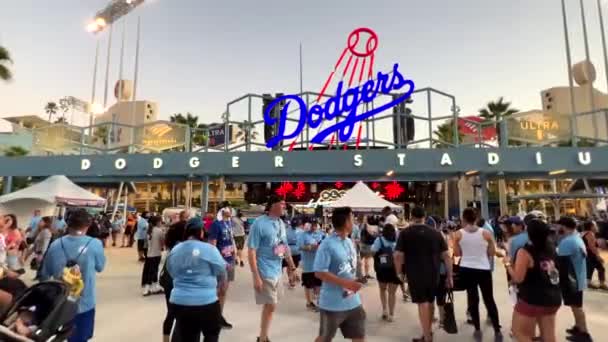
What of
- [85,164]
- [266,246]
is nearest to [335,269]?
[266,246]

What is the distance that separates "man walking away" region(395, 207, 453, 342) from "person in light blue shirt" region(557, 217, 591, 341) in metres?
1.71

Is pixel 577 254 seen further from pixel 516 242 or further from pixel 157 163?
pixel 157 163

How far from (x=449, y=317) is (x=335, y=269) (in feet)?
9.12

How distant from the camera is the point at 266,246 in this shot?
4.81 metres

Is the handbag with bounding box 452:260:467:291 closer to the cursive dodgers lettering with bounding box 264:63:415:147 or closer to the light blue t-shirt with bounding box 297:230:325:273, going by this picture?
the light blue t-shirt with bounding box 297:230:325:273

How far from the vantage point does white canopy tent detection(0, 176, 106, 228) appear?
517 inches

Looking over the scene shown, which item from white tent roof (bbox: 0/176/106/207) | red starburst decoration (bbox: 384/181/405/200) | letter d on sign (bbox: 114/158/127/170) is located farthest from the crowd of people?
red starburst decoration (bbox: 384/181/405/200)

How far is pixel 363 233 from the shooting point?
33.4ft

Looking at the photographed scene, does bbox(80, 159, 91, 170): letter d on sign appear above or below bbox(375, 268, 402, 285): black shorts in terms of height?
above

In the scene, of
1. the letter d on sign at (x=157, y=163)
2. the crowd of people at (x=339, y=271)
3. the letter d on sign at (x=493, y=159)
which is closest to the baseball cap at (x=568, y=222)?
the crowd of people at (x=339, y=271)

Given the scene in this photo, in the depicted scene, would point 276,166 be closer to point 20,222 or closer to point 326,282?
point 20,222

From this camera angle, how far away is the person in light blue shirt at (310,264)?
6.97 meters

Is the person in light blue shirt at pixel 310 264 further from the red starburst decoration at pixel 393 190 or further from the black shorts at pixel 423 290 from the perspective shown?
the red starburst decoration at pixel 393 190

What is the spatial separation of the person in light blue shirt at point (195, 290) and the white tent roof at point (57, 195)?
11932 millimetres
